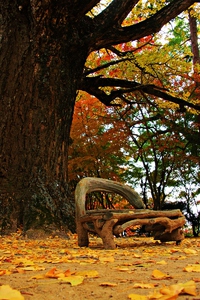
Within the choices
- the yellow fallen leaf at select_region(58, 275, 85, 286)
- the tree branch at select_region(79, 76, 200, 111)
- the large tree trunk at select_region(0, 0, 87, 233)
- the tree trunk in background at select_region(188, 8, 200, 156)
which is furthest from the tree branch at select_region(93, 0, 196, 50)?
the yellow fallen leaf at select_region(58, 275, 85, 286)

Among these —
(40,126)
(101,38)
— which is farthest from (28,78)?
(101,38)

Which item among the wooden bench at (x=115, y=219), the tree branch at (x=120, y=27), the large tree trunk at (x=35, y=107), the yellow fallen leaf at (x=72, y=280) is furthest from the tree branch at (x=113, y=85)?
the yellow fallen leaf at (x=72, y=280)

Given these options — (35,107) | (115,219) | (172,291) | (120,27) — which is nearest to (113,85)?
(120,27)

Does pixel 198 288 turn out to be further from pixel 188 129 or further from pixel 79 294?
pixel 188 129

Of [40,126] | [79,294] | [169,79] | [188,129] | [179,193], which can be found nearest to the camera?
[79,294]

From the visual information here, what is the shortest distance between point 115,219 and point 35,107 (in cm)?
281

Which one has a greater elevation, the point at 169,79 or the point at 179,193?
the point at 169,79

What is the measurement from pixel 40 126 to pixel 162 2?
4.60 metres

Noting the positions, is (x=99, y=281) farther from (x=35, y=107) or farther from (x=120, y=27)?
(x=120, y=27)

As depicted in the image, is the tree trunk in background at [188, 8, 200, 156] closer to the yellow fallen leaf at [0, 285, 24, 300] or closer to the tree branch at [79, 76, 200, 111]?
the tree branch at [79, 76, 200, 111]

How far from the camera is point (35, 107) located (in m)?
6.11

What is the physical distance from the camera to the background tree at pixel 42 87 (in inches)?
231

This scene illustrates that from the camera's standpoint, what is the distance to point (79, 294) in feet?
5.38

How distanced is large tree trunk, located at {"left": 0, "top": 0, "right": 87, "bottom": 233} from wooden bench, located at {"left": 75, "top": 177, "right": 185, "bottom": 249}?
1268 millimetres
